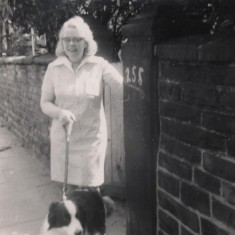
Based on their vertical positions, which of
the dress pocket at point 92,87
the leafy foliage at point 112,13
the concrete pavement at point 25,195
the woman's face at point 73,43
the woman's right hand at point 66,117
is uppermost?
the leafy foliage at point 112,13

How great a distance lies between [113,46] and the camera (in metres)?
5.03

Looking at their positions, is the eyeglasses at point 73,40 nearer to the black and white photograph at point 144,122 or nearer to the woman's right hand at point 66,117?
the black and white photograph at point 144,122

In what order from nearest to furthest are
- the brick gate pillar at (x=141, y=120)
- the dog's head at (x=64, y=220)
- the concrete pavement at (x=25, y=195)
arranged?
the brick gate pillar at (x=141, y=120) → the dog's head at (x=64, y=220) → the concrete pavement at (x=25, y=195)

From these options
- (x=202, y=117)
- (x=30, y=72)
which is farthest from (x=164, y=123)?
(x=30, y=72)

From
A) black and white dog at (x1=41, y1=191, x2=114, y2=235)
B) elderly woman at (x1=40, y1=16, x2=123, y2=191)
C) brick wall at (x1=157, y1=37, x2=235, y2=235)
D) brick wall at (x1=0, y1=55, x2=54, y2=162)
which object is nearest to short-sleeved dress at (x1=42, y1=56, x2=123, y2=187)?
elderly woman at (x1=40, y1=16, x2=123, y2=191)

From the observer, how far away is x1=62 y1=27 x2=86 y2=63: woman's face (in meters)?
3.67

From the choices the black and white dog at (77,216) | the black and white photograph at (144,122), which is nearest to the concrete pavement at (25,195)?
the black and white photograph at (144,122)

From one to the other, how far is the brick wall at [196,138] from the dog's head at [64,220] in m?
0.76

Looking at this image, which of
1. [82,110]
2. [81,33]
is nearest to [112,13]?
[81,33]

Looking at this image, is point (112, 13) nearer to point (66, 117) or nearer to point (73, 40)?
point (73, 40)

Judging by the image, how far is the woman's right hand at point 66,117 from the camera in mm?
3492

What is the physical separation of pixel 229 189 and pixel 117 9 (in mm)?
3281

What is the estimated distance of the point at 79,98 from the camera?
12.1ft

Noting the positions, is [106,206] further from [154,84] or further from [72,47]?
[154,84]
